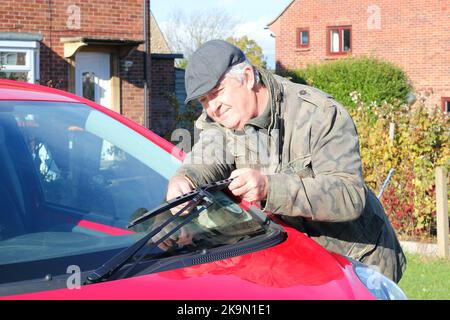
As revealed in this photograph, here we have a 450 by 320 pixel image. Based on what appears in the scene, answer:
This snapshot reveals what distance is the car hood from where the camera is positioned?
2.11 metres

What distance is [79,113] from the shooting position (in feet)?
10.5

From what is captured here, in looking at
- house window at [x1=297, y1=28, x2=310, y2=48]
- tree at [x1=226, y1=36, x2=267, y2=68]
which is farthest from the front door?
tree at [x1=226, y1=36, x2=267, y2=68]

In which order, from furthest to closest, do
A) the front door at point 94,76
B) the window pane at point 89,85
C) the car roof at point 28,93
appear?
the window pane at point 89,85, the front door at point 94,76, the car roof at point 28,93

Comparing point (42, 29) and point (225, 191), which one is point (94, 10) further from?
point (225, 191)

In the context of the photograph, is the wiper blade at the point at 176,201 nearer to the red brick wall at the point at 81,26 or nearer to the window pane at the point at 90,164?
the window pane at the point at 90,164

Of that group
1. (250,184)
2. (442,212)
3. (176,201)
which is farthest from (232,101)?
(442,212)

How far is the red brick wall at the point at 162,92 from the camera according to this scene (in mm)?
17562

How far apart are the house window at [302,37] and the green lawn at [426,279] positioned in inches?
944

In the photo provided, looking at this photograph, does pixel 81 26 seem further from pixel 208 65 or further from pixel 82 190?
pixel 208 65

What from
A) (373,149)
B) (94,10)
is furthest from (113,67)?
(373,149)

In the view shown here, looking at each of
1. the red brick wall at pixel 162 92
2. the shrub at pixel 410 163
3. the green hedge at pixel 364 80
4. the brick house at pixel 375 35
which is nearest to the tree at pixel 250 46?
the brick house at pixel 375 35

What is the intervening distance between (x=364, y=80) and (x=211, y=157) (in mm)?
24518

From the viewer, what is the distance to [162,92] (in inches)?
703
